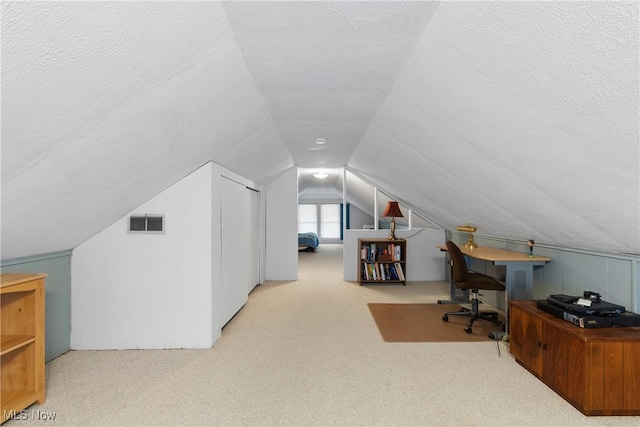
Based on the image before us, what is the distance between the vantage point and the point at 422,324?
12.4 ft

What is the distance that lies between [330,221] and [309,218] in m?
0.86

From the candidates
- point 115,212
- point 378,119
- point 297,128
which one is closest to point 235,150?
point 297,128

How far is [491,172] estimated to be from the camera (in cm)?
253

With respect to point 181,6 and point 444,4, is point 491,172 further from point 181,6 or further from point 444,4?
point 181,6

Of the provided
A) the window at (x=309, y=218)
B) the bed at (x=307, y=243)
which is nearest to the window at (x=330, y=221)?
the window at (x=309, y=218)

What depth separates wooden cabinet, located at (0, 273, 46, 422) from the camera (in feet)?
6.87

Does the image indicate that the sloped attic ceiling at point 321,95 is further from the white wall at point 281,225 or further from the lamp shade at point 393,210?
the white wall at point 281,225

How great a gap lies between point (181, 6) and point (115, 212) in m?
2.16

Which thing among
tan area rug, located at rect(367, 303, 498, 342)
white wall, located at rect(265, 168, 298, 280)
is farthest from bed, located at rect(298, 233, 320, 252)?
tan area rug, located at rect(367, 303, 498, 342)

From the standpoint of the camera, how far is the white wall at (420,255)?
6156mm

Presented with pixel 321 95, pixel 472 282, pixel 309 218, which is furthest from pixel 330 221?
pixel 321 95

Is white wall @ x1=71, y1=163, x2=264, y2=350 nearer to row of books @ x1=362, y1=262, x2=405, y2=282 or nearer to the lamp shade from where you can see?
row of books @ x1=362, y1=262, x2=405, y2=282

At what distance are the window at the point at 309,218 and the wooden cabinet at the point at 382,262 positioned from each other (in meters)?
7.23

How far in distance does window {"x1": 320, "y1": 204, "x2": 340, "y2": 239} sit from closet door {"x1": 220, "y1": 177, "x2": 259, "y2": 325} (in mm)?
8092
